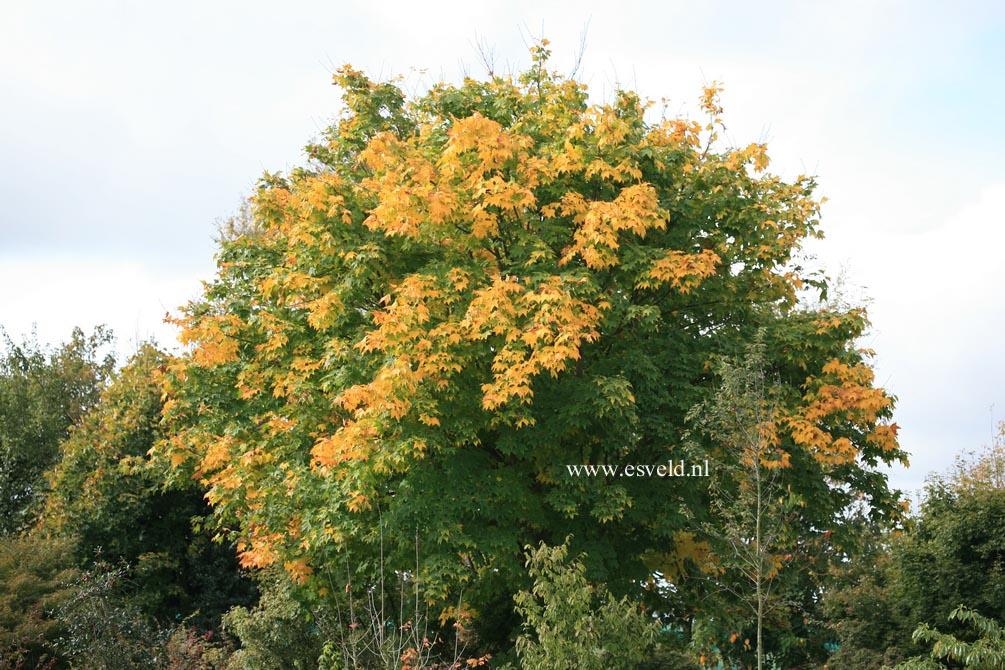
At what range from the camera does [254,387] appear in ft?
53.0

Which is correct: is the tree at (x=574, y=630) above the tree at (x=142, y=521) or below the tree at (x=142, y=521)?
below

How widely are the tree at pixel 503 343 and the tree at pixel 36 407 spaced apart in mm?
11408

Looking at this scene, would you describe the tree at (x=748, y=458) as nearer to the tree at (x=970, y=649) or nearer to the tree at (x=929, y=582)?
the tree at (x=970, y=649)

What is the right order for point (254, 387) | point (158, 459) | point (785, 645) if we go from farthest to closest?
point (785, 645)
point (158, 459)
point (254, 387)

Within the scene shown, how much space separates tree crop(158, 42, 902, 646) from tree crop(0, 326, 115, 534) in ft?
37.4

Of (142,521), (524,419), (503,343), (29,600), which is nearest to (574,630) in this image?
(524,419)

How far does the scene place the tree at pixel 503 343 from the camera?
1328cm

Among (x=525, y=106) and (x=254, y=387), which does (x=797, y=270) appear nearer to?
(x=525, y=106)

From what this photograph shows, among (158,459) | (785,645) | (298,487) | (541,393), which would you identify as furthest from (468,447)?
(785,645)

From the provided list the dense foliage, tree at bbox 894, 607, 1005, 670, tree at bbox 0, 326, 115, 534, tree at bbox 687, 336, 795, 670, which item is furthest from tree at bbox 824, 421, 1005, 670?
tree at bbox 0, 326, 115, 534

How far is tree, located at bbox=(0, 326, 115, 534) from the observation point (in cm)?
2627

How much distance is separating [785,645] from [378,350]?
11452mm

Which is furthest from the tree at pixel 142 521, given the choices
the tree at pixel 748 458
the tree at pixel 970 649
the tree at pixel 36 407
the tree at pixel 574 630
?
the tree at pixel 970 649

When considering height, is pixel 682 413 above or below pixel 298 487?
above
